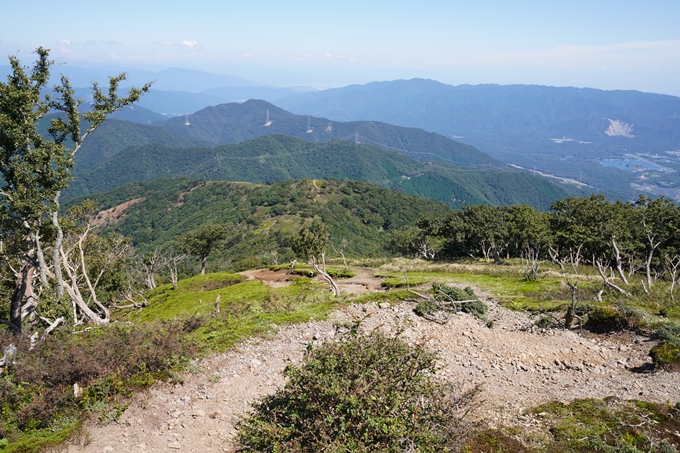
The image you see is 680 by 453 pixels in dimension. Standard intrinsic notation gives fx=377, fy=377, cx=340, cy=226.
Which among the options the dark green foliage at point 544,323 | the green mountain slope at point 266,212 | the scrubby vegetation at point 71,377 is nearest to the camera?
the scrubby vegetation at point 71,377

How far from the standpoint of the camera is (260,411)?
29.5 feet

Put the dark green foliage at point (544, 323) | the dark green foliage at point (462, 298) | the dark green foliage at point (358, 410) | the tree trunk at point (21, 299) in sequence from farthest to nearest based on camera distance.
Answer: the dark green foliage at point (462, 298)
the tree trunk at point (21, 299)
the dark green foliage at point (544, 323)
the dark green foliage at point (358, 410)

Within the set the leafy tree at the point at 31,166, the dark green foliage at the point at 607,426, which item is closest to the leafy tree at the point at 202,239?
the leafy tree at the point at 31,166

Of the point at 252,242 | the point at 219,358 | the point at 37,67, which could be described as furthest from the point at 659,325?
the point at 252,242

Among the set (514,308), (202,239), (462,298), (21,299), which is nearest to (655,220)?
(514,308)

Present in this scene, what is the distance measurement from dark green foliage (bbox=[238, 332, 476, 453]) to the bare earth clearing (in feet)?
8.05

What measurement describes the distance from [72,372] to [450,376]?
38.0 feet

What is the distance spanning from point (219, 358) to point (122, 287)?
112 feet

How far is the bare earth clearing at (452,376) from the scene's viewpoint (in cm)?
980

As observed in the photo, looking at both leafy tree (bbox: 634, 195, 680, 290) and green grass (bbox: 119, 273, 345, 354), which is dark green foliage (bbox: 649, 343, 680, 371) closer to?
green grass (bbox: 119, 273, 345, 354)

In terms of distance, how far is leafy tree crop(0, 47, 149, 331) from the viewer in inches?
602

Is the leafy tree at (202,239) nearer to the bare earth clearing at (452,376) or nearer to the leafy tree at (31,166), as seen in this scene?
the leafy tree at (31,166)

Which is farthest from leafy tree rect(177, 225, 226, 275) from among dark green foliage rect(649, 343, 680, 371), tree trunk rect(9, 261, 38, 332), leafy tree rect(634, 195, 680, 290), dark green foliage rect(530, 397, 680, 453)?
dark green foliage rect(649, 343, 680, 371)

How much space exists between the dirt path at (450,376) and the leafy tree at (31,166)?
1008 centimetres
